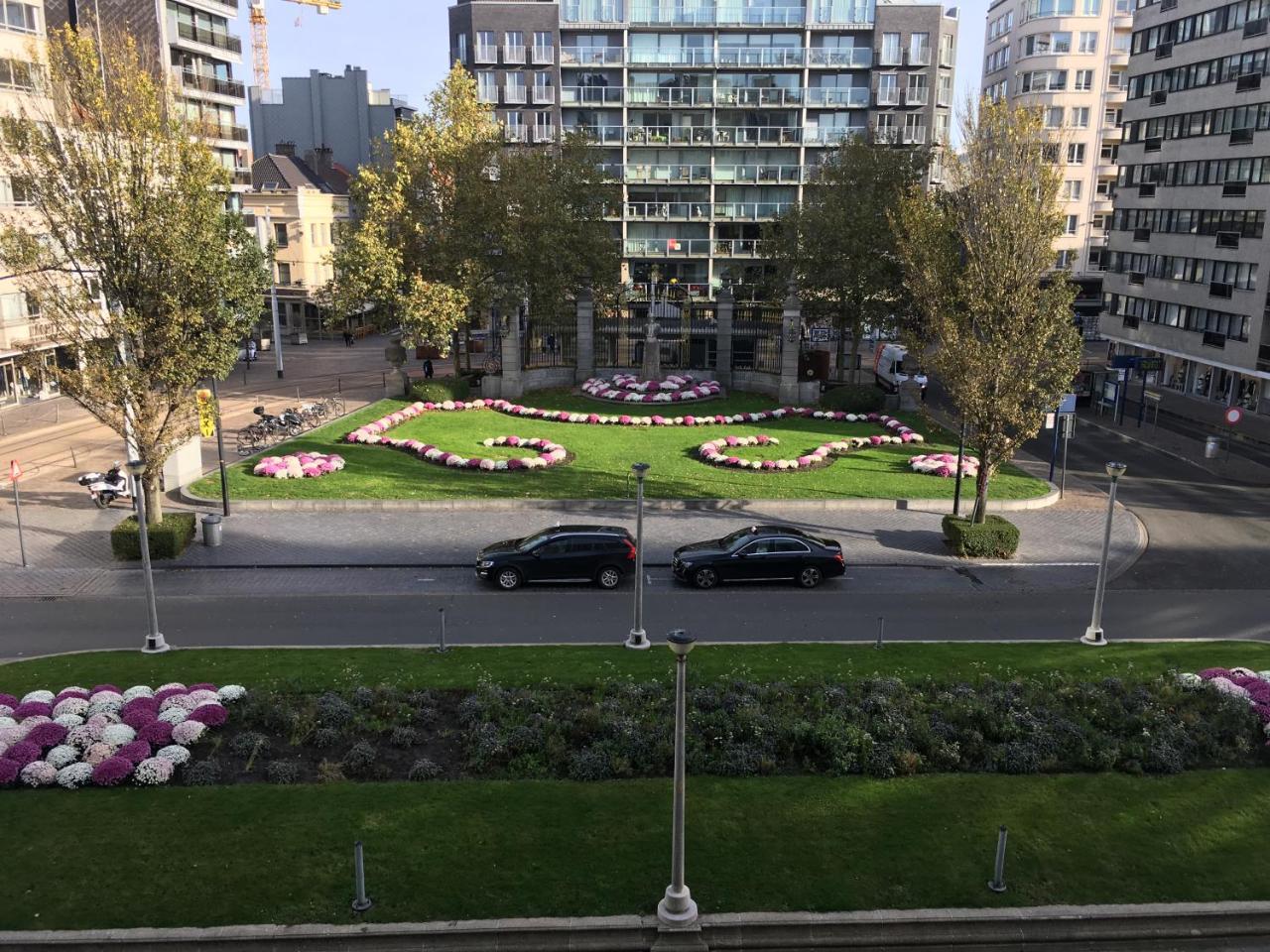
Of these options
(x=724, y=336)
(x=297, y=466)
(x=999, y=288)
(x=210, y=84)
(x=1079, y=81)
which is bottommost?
(x=297, y=466)

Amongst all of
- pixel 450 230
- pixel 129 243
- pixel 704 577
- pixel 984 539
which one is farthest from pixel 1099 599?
pixel 450 230

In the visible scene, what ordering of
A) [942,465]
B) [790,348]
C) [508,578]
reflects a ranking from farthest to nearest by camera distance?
[790,348], [942,465], [508,578]

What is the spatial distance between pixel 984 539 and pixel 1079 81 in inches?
2652

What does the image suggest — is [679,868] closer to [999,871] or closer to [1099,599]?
[999,871]

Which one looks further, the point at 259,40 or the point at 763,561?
the point at 259,40

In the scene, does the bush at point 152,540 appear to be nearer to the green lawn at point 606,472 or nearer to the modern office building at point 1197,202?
the green lawn at point 606,472

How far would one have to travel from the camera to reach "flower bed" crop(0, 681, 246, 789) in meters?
14.0

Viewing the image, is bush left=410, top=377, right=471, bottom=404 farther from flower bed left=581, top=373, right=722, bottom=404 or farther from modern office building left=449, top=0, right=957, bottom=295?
modern office building left=449, top=0, right=957, bottom=295

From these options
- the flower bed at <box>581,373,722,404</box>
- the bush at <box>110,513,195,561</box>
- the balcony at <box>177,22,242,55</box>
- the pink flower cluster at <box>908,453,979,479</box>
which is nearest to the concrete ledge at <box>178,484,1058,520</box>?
the pink flower cluster at <box>908,453,979,479</box>

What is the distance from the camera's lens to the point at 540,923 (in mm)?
11352

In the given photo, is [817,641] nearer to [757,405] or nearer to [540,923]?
[540,923]

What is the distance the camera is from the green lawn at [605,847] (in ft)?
38.5

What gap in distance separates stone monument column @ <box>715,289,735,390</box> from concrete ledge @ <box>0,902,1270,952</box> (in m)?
41.0

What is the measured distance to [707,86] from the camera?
79500mm
